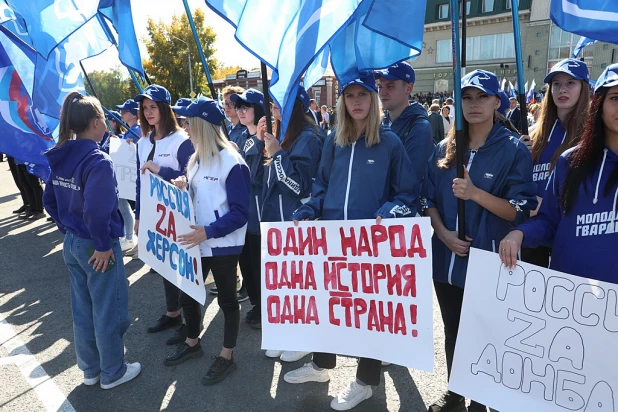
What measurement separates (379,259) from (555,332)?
99 cm

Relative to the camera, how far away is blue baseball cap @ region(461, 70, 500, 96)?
255 centimetres

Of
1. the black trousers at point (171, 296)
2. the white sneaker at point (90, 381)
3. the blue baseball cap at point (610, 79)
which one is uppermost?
the blue baseball cap at point (610, 79)

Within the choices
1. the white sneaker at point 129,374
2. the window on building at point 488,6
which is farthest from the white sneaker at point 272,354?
Answer: the window on building at point 488,6

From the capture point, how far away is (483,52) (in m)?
41.1

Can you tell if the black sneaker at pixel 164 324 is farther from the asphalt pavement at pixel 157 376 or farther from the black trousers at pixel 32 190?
the black trousers at pixel 32 190

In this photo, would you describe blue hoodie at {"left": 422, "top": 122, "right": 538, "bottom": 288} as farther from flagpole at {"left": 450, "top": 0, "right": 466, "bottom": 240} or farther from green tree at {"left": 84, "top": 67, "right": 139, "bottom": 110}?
green tree at {"left": 84, "top": 67, "right": 139, "bottom": 110}

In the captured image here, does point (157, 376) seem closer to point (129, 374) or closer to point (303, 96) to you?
point (129, 374)

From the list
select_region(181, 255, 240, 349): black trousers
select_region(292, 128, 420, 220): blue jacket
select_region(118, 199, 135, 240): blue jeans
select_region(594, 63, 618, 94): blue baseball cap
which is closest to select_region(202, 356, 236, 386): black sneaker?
select_region(181, 255, 240, 349): black trousers

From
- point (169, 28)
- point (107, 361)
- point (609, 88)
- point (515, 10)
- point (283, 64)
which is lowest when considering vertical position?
point (107, 361)

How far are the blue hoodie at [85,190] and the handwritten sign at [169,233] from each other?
16.4 inches

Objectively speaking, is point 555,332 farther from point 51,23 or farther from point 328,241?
point 51,23

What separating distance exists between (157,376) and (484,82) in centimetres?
314

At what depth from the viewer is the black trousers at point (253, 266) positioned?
166 inches

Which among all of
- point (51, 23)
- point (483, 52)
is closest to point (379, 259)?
point (51, 23)
